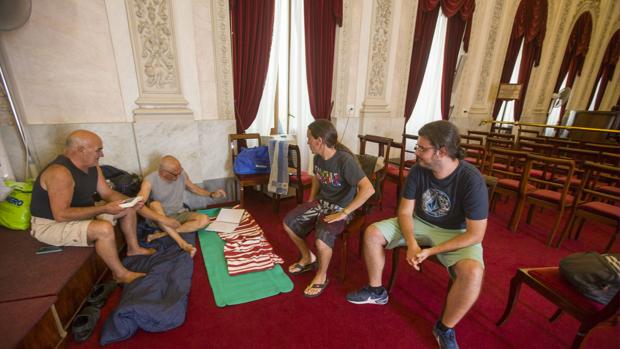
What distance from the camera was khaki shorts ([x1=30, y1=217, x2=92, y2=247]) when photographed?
1.67 m

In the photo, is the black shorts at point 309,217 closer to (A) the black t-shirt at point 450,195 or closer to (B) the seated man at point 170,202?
(A) the black t-shirt at point 450,195

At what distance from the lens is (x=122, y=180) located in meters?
2.39

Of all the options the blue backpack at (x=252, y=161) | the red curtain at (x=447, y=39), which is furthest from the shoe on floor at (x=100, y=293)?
the red curtain at (x=447, y=39)

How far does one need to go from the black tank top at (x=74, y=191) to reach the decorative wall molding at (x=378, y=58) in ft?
11.2

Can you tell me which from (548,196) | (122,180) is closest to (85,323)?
(122,180)

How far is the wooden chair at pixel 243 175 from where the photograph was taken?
9.39 feet

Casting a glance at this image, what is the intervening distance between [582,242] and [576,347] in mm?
2015

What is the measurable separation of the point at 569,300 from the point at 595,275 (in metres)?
0.16

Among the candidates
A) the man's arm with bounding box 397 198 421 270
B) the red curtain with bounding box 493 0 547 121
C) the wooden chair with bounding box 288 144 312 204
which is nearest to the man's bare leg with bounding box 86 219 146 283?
the wooden chair with bounding box 288 144 312 204

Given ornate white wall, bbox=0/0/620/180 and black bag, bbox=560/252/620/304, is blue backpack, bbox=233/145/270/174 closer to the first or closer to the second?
ornate white wall, bbox=0/0/620/180

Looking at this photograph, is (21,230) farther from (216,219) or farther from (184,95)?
(184,95)

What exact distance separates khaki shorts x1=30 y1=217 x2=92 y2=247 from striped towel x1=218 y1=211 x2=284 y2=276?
954mm

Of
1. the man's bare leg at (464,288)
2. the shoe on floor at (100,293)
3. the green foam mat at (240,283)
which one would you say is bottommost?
the green foam mat at (240,283)

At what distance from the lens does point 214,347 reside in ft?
4.69
